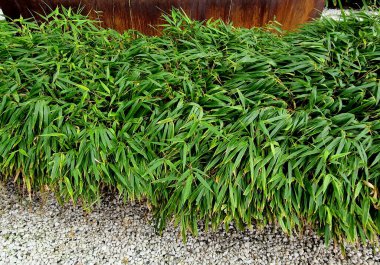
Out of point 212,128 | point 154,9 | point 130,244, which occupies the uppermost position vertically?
point 154,9

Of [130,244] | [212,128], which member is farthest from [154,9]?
[130,244]

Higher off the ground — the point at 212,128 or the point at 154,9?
the point at 154,9

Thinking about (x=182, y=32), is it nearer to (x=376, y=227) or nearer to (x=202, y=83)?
(x=202, y=83)

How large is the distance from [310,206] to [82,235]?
1211 millimetres

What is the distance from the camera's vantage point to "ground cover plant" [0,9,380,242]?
1.72 meters

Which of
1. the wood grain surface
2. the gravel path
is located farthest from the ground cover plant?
the wood grain surface

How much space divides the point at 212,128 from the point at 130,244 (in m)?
0.80

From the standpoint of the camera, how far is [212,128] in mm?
1776

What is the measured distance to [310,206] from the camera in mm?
1691

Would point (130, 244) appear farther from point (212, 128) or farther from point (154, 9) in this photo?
point (154, 9)

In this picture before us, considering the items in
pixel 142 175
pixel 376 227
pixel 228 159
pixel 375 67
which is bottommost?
pixel 376 227

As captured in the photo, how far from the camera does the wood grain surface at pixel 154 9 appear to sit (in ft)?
8.89

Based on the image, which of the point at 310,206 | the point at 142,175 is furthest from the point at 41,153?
the point at 310,206

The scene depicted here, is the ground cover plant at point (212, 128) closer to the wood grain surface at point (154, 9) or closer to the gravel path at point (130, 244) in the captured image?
the gravel path at point (130, 244)
